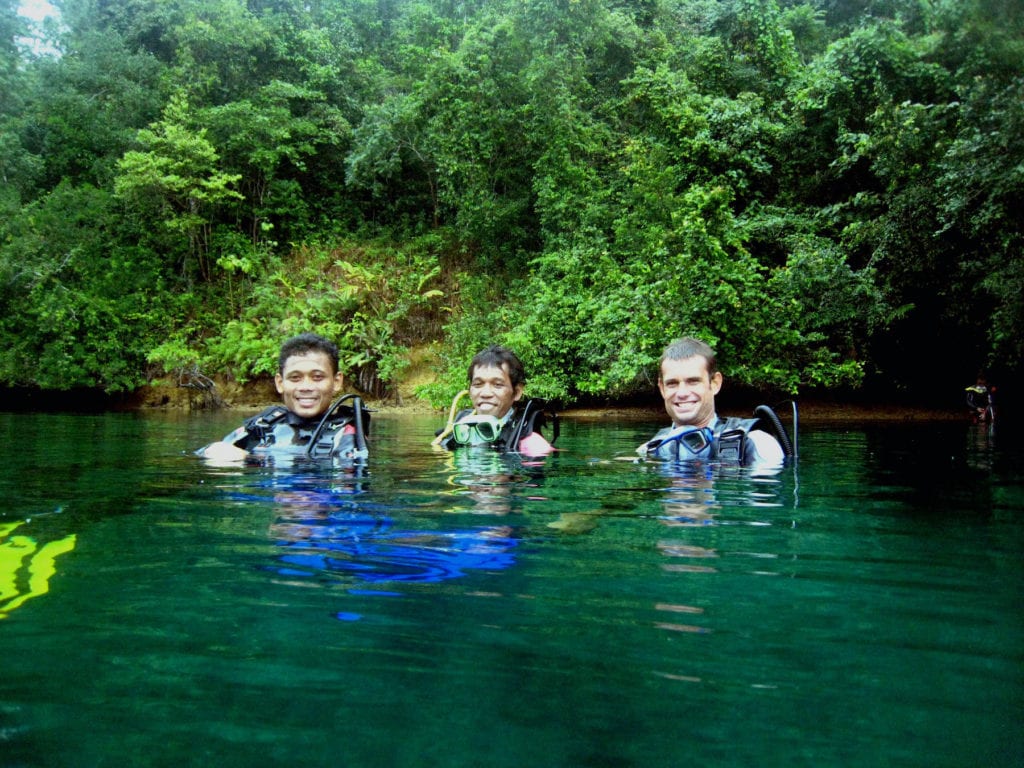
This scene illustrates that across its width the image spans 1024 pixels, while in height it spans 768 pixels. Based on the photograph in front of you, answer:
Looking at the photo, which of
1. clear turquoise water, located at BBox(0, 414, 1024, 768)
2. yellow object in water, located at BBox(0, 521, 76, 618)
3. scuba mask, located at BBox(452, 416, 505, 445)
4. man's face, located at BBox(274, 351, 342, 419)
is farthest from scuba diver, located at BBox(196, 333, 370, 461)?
yellow object in water, located at BBox(0, 521, 76, 618)

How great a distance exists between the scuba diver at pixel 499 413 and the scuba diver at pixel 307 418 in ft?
2.74

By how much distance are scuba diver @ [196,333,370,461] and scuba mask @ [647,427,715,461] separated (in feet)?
6.22

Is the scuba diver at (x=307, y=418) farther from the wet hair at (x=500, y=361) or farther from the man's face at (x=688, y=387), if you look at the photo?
the man's face at (x=688, y=387)

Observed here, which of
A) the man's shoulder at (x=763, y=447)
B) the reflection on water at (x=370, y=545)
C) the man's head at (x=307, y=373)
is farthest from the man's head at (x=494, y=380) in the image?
the reflection on water at (x=370, y=545)

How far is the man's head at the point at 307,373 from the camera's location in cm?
523

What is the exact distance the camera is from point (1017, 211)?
1012 centimetres

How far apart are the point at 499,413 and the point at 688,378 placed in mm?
1615

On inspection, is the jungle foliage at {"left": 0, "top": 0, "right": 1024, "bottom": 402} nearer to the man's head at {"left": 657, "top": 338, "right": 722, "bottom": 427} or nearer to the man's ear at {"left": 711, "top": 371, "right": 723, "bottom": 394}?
the man's ear at {"left": 711, "top": 371, "right": 723, "bottom": 394}

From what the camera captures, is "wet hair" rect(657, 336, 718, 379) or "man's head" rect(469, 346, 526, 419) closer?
"wet hair" rect(657, 336, 718, 379)

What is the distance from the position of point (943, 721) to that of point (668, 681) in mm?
412

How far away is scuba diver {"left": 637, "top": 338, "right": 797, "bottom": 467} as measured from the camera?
498cm

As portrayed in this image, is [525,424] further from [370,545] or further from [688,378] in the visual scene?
[370,545]

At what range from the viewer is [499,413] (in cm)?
608

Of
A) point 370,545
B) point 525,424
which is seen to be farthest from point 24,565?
point 525,424
